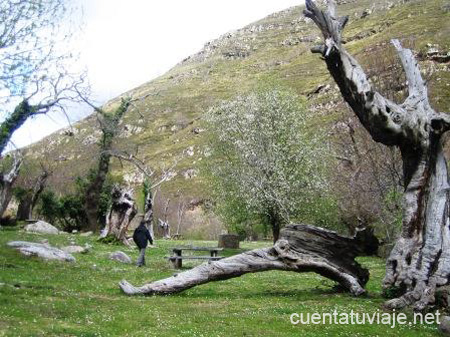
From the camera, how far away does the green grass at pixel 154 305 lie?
39.7 feet

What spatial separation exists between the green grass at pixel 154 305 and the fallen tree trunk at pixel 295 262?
586mm

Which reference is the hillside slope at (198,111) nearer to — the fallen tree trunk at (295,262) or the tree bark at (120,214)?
the tree bark at (120,214)

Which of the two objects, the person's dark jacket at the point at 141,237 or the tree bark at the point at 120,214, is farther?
the tree bark at the point at 120,214

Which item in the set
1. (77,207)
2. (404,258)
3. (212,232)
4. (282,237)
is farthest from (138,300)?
(212,232)

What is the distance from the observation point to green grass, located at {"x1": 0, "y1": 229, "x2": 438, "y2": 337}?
12.1m

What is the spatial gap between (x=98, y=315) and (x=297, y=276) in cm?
1390

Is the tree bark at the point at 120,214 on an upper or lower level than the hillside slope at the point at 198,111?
lower

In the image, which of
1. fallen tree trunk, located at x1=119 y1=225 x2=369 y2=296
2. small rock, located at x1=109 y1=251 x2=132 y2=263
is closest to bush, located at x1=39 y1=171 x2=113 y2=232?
small rock, located at x1=109 y1=251 x2=132 y2=263

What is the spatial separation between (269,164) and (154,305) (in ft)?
84.6

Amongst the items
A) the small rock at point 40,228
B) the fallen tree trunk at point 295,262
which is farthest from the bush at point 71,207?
the fallen tree trunk at point 295,262

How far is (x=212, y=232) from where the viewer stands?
7719 centimetres

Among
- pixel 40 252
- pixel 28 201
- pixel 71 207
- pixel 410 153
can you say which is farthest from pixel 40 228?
pixel 410 153

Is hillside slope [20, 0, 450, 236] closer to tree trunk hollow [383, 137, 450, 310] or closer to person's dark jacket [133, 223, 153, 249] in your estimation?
person's dark jacket [133, 223, 153, 249]

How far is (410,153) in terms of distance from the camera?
703 inches
